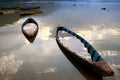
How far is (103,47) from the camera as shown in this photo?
737 inches

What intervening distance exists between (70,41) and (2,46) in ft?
24.3

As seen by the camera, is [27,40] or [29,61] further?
[27,40]

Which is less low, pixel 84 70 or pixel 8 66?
pixel 84 70

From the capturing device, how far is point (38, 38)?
76.1 feet

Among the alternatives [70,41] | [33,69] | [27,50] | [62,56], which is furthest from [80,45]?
[33,69]

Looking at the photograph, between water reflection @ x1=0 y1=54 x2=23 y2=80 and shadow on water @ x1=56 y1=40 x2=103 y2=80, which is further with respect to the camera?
water reflection @ x1=0 y1=54 x2=23 y2=80

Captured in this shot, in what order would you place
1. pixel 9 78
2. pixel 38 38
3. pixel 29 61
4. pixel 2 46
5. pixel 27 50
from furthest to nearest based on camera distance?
1. pixel 38 38
2. pixel 2 46
3. pixel 27 50
4. pixel 29 61
5. pixel 9 78

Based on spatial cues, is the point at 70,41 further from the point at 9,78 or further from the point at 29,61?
the point at 9,78

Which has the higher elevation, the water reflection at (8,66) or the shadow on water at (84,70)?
the shadow on water at (84,70)

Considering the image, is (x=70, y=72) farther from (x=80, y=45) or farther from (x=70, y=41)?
(x=70, y=41)

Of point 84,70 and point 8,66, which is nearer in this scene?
point 84,70

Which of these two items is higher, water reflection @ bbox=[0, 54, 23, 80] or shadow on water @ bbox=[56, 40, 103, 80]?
shadow on water @ bbox=[56, 40, 103, 80]

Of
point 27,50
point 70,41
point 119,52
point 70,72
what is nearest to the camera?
point 70,72

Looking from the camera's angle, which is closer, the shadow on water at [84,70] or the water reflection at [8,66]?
the shadow on water at [84,70]
